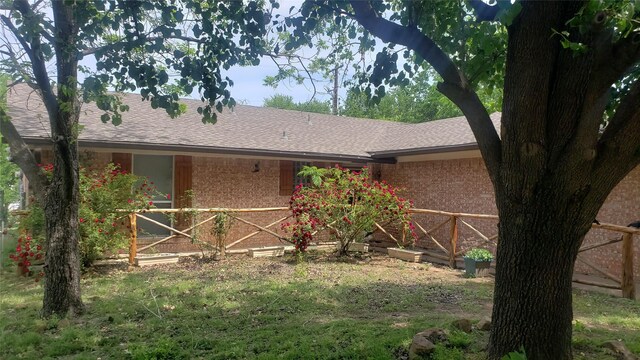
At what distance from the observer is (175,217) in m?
11.7

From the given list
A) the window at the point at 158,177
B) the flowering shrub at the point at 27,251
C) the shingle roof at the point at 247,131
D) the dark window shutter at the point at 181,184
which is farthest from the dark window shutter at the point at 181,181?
the flowering shrub at the point at 27,251

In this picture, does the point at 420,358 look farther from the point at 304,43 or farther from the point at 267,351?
the point at 304,43

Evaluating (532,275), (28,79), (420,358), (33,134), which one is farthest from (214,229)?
(532,275)

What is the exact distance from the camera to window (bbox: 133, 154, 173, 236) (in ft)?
38.3

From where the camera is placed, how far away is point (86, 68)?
21.1ft

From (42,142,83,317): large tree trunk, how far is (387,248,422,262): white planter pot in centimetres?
784

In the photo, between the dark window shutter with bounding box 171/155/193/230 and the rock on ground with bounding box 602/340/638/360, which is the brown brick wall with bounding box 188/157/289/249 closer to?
the dark window shutter with bounding box 171/155/193/230

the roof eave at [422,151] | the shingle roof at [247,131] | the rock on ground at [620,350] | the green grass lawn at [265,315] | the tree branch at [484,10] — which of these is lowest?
the green grass lawn at [265,315]

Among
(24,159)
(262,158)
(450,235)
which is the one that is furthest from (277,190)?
(24,159)

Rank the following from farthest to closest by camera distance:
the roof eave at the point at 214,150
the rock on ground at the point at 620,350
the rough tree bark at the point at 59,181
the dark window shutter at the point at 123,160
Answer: the dark window shutter at the point at 123,160, the roof eave at the point at 214,150, the rough tree bark at the point at 59,181, the rock on ground at the point at 620,350

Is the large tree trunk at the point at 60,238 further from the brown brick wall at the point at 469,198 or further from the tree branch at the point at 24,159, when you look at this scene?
the brown brick wall at the point at 469,198

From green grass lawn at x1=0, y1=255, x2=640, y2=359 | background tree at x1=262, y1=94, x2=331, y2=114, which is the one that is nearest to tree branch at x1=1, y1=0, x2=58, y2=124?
green grass lawn at x1=0, y1=255, x2=640, y2=359

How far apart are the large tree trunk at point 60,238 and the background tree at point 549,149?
188 inches

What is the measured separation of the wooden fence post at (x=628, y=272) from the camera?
25.7ft
